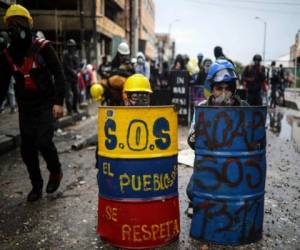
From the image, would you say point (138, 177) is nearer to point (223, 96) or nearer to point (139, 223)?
point (139, 223)

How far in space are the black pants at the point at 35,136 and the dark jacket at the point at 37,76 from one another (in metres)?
0.09

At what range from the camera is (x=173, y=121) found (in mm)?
3631

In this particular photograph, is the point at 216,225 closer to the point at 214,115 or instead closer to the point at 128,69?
the point at 214,115

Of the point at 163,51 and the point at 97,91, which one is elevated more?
the point at 163,51

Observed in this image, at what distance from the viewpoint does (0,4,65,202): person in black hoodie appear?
15.2ft

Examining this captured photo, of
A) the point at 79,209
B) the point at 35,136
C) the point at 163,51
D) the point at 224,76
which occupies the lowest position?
the point at 79,209

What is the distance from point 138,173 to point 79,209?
1.46 m

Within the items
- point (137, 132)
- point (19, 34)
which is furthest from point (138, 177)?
point (19, 34)

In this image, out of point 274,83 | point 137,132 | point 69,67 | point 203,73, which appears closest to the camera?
point 137,132

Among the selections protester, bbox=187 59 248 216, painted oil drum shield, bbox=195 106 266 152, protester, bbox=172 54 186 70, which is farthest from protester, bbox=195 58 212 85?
painted oil drum shield, bbox=195 106 266 152

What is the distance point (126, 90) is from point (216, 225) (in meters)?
1.57

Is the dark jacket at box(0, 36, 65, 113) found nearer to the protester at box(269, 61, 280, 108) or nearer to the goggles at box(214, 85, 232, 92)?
the goggles at box(214, 85, 232, 92)

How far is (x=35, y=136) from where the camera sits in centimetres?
484

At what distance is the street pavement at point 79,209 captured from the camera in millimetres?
3789
